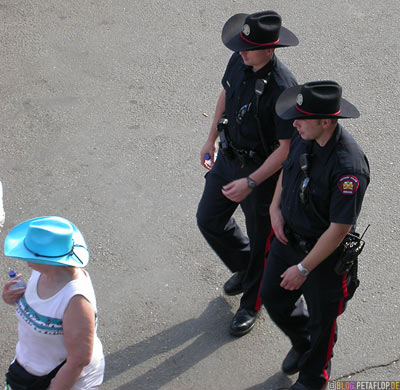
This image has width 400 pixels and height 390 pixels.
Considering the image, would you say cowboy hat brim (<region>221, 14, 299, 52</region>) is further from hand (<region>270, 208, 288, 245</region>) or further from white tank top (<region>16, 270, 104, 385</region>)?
white tank top (<region>16, 270, 104, 385</region>)

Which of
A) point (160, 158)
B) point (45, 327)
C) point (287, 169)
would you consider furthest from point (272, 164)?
point (160, 158)

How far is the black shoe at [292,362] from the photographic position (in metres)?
4.50

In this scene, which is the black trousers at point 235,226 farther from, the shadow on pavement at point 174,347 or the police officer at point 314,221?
the police officer at point 314,221

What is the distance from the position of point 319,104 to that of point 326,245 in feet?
2.50

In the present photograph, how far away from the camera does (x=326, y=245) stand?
368 cm

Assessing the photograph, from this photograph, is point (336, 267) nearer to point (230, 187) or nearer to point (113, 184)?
point (230, 187)

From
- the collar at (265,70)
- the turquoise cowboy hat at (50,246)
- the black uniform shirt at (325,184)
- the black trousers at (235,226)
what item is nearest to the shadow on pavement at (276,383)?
the black trousers at (235,226)

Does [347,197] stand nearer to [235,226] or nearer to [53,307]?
[235,226]

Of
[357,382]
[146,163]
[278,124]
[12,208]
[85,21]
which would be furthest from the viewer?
[85,21]

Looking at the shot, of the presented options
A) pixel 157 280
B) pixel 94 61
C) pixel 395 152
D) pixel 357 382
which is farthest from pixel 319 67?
pixel 357 382

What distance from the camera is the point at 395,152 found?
6.46m

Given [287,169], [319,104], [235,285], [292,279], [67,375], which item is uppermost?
[319,104]

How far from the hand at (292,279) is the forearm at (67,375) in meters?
1.28

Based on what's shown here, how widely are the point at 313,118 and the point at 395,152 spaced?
3117 mm
